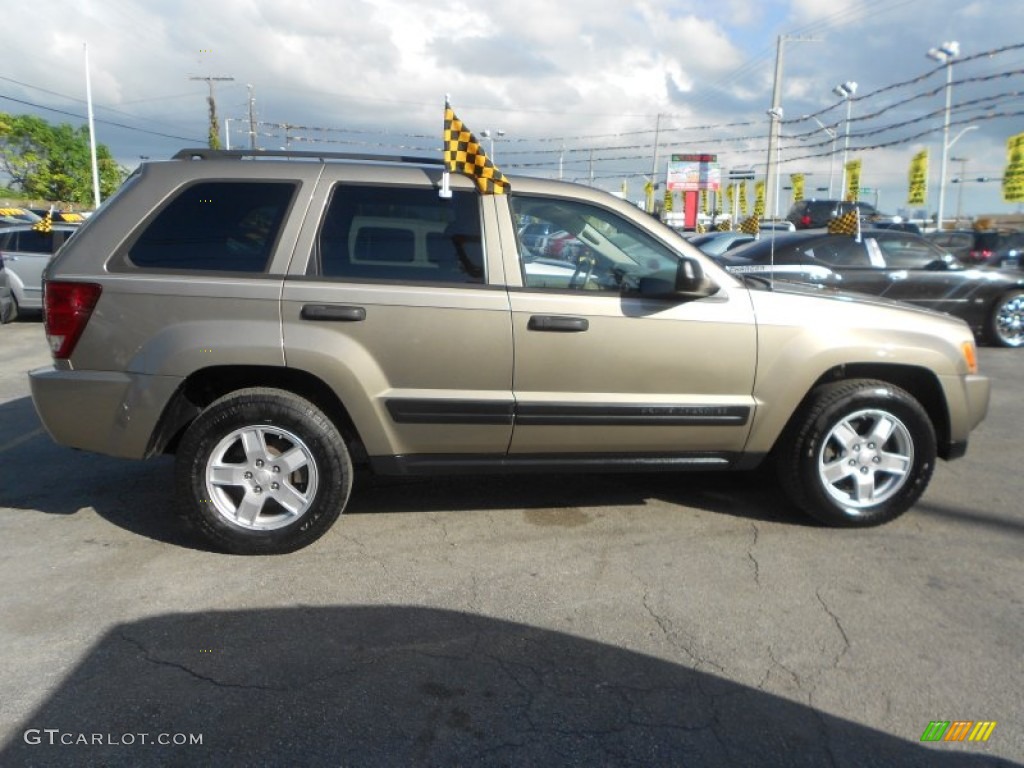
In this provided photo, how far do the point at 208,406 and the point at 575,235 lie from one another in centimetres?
207

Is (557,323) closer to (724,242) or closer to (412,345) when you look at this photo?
(412,345)

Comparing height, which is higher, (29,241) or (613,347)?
(29,241)

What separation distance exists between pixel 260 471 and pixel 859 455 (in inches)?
126

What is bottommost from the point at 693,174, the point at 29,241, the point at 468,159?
the point at 29,241

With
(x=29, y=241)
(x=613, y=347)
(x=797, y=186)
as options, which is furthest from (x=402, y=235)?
(x=797, y=186)

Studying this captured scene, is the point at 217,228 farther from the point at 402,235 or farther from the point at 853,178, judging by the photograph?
the point at 853,178

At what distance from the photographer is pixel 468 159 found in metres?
4.07

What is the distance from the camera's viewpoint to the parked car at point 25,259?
13281 mm

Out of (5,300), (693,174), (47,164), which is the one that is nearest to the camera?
(5,300)

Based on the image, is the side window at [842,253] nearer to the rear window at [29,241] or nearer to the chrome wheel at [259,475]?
the chrome wheel at [259,475]

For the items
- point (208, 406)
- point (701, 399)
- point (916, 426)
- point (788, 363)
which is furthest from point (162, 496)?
point (916, 426)

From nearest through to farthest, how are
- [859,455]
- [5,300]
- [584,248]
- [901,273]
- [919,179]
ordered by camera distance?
[584,248], [859,455], [901,273], [5,300], [919,179]

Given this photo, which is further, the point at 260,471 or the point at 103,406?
the point at 260,471

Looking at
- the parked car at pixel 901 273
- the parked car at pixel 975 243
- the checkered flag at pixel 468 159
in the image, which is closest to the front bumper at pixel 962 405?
the checkered flag at pixel 468 159
